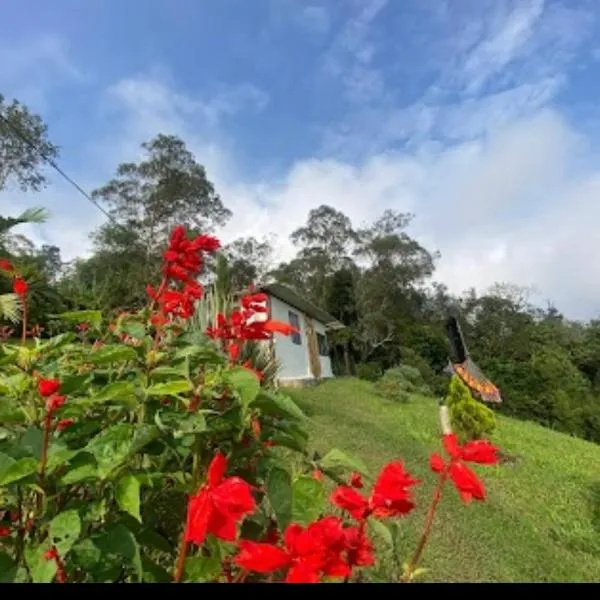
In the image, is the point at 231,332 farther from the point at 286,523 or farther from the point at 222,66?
the point at 222,66

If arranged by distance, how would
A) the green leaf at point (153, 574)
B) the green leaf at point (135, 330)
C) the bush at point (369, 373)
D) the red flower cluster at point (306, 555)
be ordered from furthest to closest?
the bush at point (369, 373) → the green leaf at point (135, 330) → the green leaf at point (153, 574) → the red flower cluster at point (306, 555)

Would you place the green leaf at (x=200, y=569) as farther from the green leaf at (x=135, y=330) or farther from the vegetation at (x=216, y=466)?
the green leaf at (x=135, y=330)

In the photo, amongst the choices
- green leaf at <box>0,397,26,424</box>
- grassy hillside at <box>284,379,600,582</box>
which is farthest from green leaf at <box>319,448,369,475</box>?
grassy hillside at <box>284,379,600,582</box>

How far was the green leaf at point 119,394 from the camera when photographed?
2.37ft

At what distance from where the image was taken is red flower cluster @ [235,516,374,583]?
1.48ft

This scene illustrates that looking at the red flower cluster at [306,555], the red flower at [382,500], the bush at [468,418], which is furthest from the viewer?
the bush at [468,418]

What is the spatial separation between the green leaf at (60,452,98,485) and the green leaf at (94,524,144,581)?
7 cm

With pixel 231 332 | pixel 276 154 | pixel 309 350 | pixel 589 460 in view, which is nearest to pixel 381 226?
pixel 309 350

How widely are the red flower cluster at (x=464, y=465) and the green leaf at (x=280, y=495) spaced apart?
18 cm

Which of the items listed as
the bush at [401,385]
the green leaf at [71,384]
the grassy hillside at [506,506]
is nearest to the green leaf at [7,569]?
the green leaf at [71,384]

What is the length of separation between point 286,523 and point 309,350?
53.4ft

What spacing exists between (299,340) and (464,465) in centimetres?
1537

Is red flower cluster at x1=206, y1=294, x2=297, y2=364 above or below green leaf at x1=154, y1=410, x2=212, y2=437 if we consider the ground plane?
above

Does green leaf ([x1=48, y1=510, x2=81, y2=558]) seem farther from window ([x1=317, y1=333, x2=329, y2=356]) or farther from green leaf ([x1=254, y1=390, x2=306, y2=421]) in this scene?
window ([x1=317, y1=333, x2=329, y2=356])
